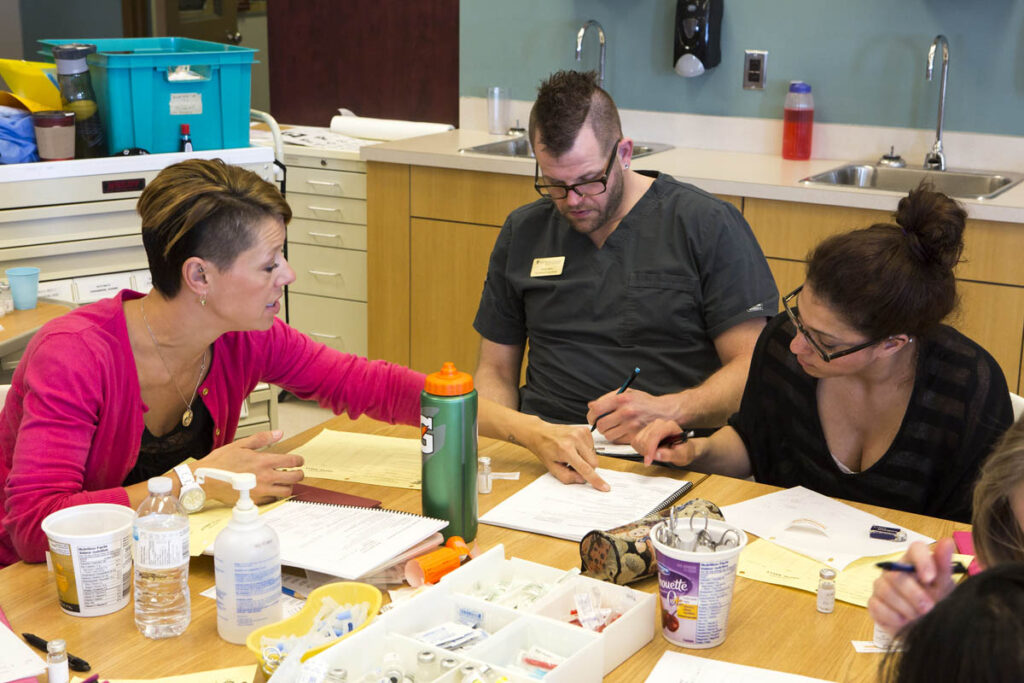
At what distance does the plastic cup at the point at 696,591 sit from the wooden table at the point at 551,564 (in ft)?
0.07

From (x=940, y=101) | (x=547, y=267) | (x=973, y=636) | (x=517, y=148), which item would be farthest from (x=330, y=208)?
(x=973, y=636)

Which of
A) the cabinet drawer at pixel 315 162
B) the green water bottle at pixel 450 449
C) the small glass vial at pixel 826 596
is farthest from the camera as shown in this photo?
the cabinet drawer at pixel 315 162

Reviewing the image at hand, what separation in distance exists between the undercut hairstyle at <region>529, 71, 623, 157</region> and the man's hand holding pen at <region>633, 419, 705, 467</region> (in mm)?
680

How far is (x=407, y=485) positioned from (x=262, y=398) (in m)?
1.52

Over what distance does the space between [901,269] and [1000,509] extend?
0.56m

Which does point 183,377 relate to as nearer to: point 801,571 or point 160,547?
point 160,547

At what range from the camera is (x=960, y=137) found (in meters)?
3.48

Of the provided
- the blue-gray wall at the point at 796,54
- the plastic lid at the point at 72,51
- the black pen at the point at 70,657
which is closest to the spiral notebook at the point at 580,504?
the black pen at the point at 70,657

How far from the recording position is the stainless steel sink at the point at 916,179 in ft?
11.1

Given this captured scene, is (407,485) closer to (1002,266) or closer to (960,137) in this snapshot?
(1002,266)

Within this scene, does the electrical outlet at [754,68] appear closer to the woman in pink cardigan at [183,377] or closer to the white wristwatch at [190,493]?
the woman in pink cardigan at [183,377]

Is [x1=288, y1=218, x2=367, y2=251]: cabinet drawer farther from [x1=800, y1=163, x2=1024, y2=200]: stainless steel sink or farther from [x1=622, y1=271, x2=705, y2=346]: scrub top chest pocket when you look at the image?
[x1=622, y1=271, x2=705, y2=346]: scrub top chest pocket

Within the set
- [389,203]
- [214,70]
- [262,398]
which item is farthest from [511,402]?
[389,203]

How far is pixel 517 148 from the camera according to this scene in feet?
13.4
